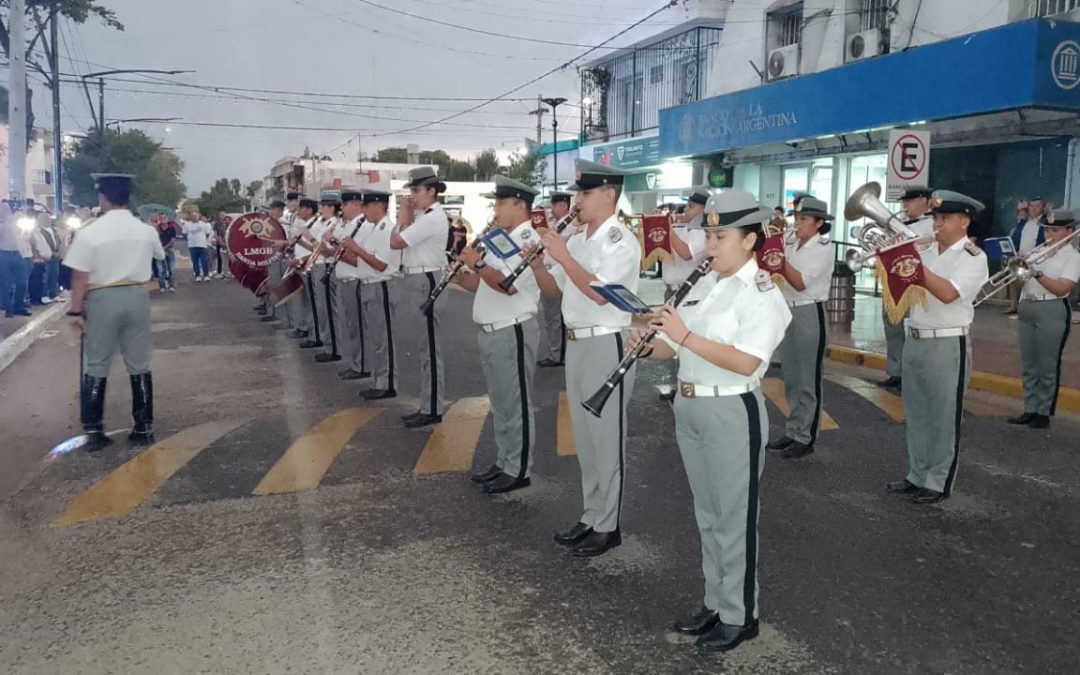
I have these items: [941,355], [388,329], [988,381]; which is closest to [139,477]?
[388,329]

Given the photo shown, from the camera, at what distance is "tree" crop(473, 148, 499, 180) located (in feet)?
249

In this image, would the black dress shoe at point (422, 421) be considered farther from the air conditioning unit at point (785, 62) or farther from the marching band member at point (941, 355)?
the air conditioning unit at point (785, 62)

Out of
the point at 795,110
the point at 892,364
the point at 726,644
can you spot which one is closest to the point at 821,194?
the point at 795,110

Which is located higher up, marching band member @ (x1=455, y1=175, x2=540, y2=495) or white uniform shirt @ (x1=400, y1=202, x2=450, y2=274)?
white uniform shirt @ (x1=400, y1=202, x2=450, y2=274)

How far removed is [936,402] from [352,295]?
6396 mm

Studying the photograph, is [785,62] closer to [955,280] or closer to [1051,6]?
[1051,6]

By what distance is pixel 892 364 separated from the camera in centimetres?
926

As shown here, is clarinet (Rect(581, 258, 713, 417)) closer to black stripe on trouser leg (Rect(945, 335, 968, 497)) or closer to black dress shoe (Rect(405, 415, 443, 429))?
black stripe on trouser leg (Rect(945, 335, 968, 497))

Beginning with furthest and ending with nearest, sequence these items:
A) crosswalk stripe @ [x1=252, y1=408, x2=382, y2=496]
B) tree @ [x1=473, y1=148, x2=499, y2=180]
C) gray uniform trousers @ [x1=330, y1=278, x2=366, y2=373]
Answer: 1. tree @ [x1=473, y1=148, x2=499, y2=180]
2. gray uniform trousers @ [x1=330, y1=278, x2=366, y2=373]
3. crosswalk stripe @ [x1=252, y1=408, x2=382, y2=496]

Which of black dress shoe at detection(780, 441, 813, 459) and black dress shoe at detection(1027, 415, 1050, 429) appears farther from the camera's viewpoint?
black dress shoe at detection(1027, 415, 1050, 429)

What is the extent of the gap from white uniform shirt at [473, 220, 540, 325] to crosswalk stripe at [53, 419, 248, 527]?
8.60 ft

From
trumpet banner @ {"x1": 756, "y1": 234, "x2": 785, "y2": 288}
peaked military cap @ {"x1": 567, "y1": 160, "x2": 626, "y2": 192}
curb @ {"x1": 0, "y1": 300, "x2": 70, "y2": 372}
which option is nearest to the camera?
peaked military cap @ {"x1": 567, "y1": 160, "x2": 626, "y2": 192}

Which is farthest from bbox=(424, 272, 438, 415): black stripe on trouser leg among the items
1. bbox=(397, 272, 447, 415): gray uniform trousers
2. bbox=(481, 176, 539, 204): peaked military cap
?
bbox=(481, 176, 539, 204): peaked military cap

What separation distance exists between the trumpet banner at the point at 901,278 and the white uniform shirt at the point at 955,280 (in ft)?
0.51
